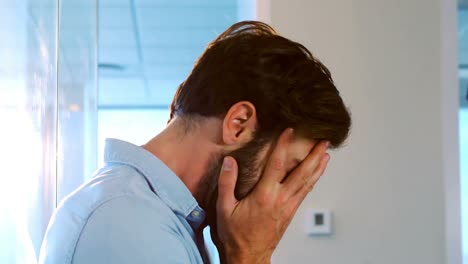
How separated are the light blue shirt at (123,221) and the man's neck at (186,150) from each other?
0.06 m

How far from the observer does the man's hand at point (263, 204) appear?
2.98 feet

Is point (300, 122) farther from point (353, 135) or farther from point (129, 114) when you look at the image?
point (129, 114)

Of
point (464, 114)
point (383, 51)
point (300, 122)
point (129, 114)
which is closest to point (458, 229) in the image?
point (464, 114)

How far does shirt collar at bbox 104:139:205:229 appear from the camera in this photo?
784 millimetres

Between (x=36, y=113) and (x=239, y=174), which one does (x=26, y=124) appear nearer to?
(x=36, y=113)

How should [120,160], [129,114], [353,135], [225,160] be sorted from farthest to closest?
[129,114] < [353,135] < [225,160] < [120,160]

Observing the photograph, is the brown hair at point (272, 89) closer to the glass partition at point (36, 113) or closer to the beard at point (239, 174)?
the beard at point (239, 174)

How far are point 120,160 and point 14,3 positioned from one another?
1.03ft

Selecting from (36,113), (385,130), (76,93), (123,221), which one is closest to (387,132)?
(385,130)

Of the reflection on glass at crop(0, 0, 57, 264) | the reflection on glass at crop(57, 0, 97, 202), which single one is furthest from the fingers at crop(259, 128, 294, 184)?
the reflection on glass at crop(57, 0, 97, 202)

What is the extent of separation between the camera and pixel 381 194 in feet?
6.21

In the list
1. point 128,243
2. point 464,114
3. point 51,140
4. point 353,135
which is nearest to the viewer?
point 128,243

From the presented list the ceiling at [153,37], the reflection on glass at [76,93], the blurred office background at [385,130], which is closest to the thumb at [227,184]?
the reflection on glass at [76,93]

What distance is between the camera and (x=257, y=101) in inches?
35.2
